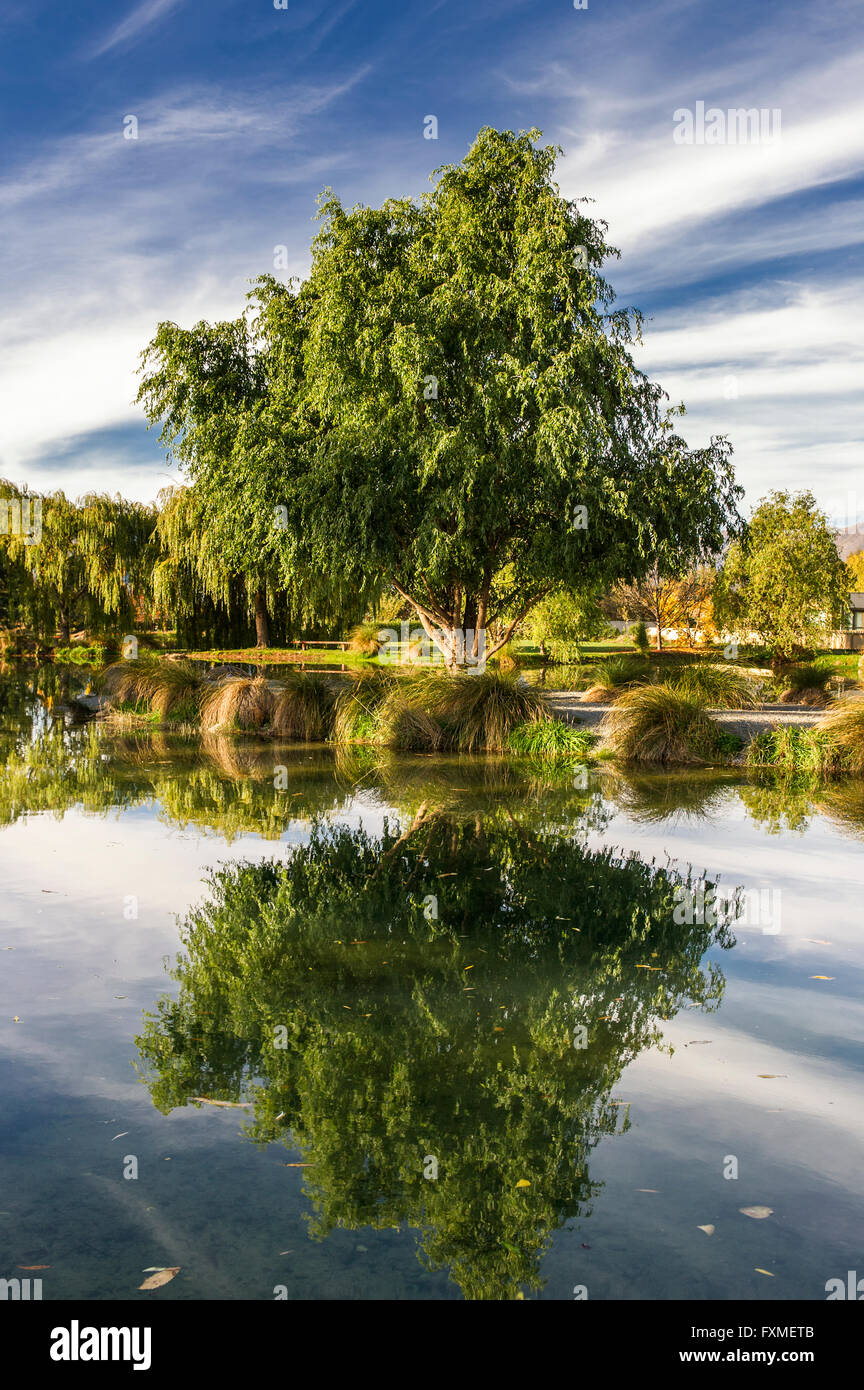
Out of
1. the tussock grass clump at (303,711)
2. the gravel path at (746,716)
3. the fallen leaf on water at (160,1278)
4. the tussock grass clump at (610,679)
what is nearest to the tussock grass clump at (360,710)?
the tussock grass clump at (303,711)

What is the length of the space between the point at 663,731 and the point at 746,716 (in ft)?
12.4

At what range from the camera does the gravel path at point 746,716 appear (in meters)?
16.4

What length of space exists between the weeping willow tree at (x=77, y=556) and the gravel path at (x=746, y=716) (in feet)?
69.3

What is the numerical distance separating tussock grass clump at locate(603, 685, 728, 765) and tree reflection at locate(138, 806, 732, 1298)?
23.8 feet

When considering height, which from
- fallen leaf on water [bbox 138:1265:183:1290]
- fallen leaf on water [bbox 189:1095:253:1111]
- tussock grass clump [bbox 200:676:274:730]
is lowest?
fallen leaf on water [bbox 138:1265:183:1290]

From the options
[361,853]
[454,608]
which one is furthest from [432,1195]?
[454,608]

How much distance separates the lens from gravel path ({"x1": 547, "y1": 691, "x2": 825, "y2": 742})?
16.4 m

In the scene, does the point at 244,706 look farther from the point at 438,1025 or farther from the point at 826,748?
the point at 438,1025

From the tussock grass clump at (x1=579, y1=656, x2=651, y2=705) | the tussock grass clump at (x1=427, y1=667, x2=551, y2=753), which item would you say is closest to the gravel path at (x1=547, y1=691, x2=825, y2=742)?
the tussock grass clump at (x1=579, y1=656, x2=651, y2=705)

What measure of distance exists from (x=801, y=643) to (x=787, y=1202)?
2362cm

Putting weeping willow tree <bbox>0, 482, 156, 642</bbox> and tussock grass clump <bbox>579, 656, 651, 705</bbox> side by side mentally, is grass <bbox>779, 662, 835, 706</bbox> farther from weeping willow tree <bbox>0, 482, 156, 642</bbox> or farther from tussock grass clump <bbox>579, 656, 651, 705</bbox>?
weeping willow tree <bbox>0, 482, 156, 642</bbox>

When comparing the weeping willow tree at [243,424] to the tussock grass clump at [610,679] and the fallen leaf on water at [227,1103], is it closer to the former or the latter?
the tussock grass clump at [610,679]
